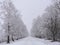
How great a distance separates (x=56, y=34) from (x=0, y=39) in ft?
78.5

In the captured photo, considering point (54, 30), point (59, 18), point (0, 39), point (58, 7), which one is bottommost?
point (0, 39)

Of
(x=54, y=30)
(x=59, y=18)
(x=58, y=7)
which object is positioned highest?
(x=58, y=7)

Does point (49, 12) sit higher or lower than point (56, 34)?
higher

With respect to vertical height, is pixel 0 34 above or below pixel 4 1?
below

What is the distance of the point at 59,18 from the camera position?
36.2 metres

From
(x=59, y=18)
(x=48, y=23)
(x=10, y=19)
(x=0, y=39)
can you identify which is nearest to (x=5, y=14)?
(x=10, y=19)

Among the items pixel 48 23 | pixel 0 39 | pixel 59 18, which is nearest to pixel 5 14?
pixel 48 23

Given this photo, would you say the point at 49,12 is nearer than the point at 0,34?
Yes

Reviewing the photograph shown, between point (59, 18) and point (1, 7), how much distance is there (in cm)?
1538

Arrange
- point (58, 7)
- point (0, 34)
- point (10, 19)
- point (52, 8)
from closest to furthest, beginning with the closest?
point (58, 7) < point (52, 8) < point (10, 19) < point (0, 34)

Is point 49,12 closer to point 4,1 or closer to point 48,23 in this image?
point 48,23

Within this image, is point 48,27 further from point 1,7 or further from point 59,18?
point 1,7

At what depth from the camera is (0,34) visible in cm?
5175

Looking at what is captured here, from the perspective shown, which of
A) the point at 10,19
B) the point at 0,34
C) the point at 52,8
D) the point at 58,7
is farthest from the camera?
the point at 0,34
